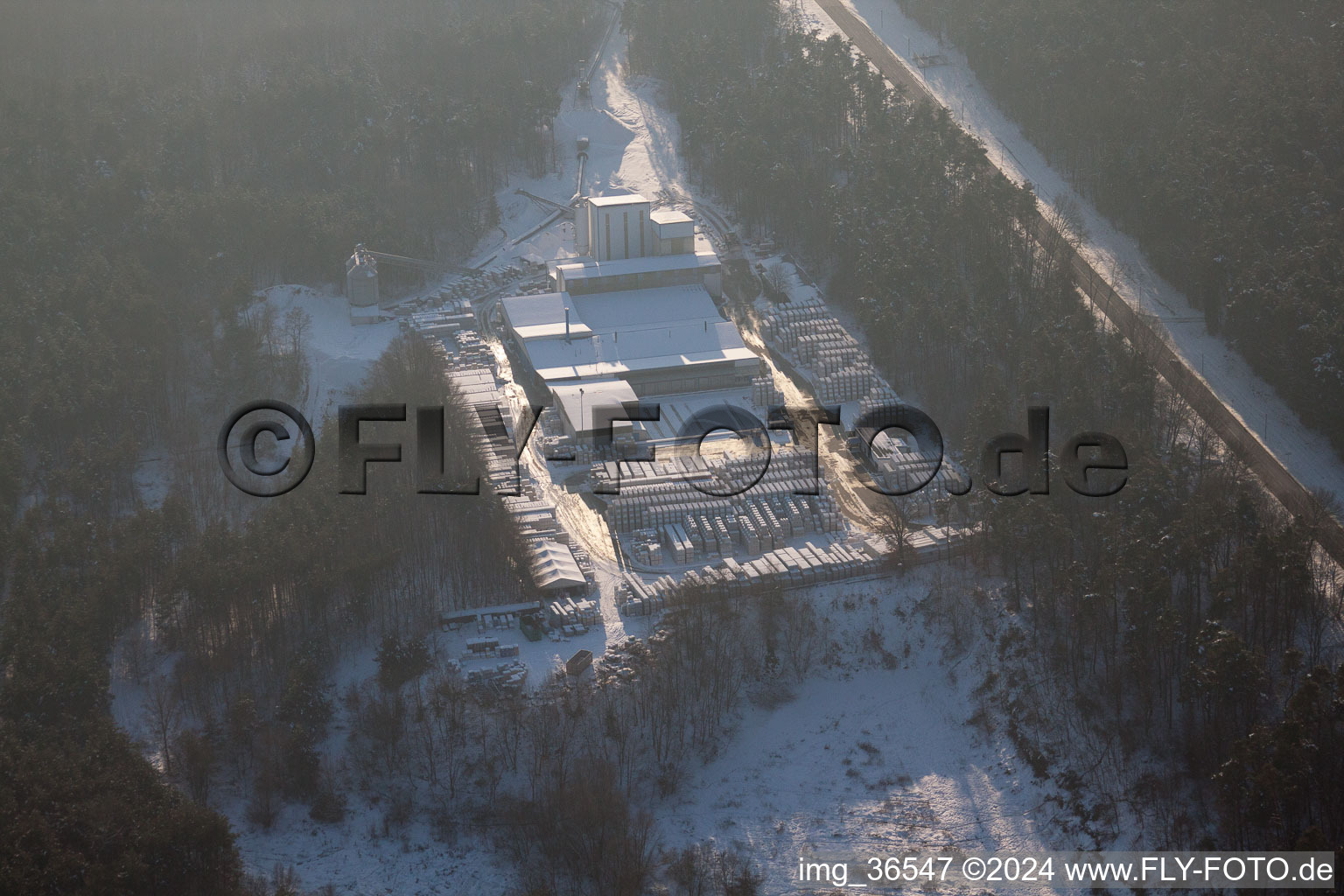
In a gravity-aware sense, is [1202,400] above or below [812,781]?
above

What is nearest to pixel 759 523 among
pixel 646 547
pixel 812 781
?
pixel 646 547

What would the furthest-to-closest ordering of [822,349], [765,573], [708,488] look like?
[822,349] → [708,488] → [765,573]

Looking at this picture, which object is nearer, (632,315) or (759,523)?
(759,523)

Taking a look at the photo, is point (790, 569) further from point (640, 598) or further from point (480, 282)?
point (480, 282)

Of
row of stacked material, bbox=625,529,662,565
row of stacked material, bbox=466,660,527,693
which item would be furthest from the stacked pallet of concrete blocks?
row of stacked material, bbox=625,529,662,565

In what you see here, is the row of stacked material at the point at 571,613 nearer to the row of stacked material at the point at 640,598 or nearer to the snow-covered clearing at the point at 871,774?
the row of stacked material at the point at 640,598
